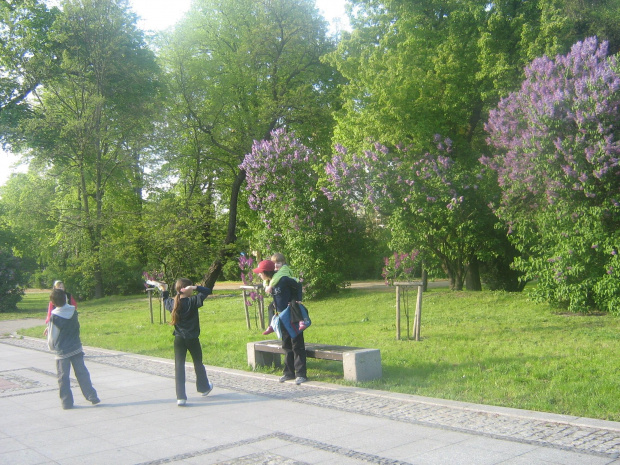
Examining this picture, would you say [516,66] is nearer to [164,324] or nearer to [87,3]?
[164,324]

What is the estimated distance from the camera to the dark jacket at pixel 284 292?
9.12 m

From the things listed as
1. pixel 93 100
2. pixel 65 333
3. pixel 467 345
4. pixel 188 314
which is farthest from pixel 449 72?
pixel 65 333

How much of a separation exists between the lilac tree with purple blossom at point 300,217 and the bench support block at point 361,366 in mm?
13837

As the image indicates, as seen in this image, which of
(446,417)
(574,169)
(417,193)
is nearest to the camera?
(446,417)

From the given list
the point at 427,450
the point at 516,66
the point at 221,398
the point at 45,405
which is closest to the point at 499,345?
the point at 221,398

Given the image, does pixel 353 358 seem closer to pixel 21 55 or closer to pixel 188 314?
pixel 188 314

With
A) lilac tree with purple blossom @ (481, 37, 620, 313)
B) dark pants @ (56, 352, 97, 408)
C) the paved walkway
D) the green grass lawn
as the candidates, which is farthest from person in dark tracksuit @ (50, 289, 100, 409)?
lilac tree with purple blossom @ (481, 37, 620, 313)

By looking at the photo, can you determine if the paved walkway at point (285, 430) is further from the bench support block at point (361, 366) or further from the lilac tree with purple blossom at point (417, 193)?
the lilac tree with purple blossom at point (417, 193)

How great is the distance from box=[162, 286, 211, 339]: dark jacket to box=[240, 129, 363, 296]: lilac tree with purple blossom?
573 inches

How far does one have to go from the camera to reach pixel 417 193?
64.1ft

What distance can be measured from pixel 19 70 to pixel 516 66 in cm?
2213

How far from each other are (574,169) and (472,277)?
885 centimetres

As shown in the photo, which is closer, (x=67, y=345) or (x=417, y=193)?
(x=67, y=345)

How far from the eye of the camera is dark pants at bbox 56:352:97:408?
26.5ft
